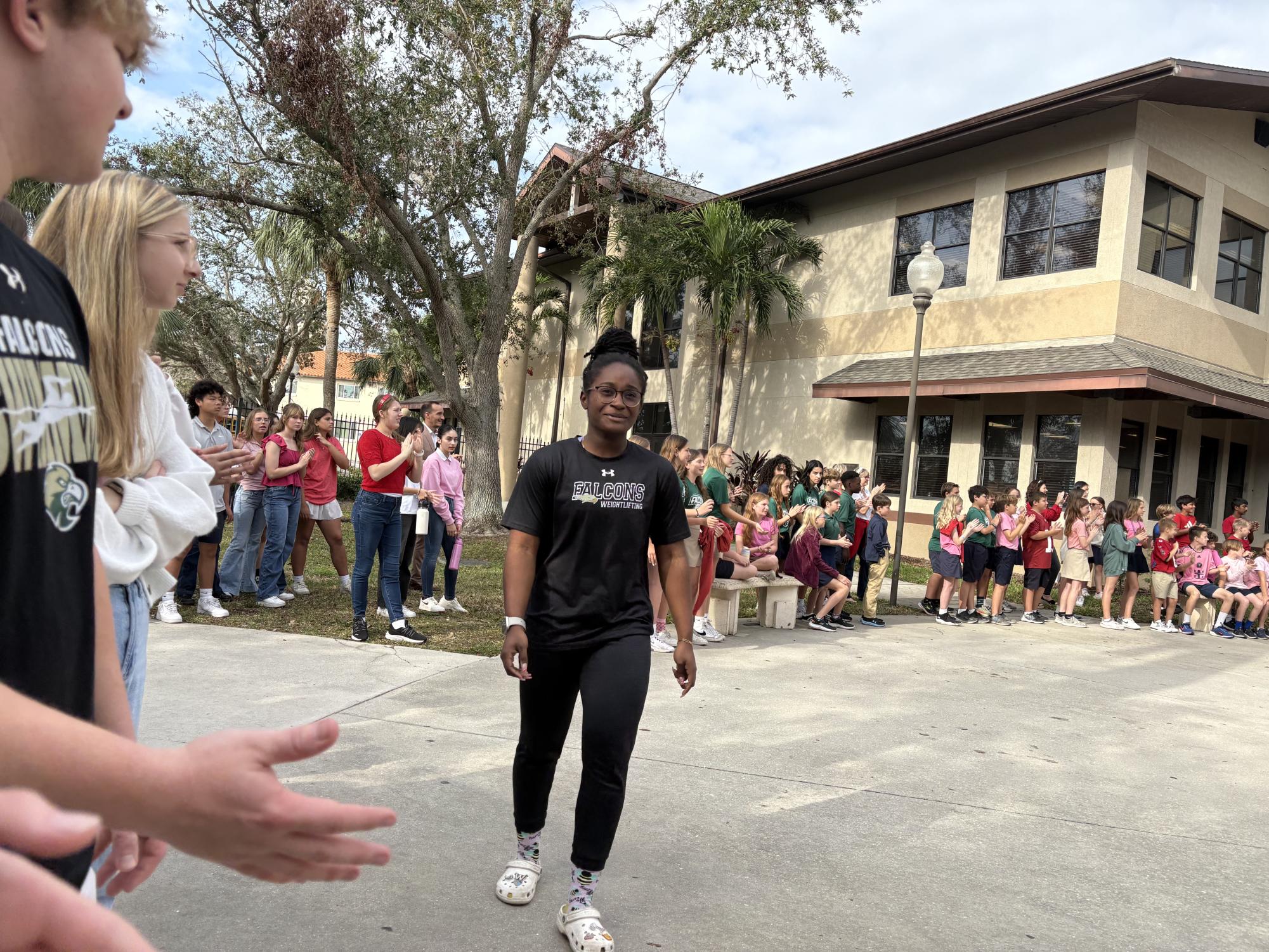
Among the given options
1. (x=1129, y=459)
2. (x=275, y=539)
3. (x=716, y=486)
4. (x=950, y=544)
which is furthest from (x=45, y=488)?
(x=1129, y=459)

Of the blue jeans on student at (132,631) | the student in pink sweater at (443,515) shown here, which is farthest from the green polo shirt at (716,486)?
the blue jeans on student at (132,631)

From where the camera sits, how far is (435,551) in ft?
28.8

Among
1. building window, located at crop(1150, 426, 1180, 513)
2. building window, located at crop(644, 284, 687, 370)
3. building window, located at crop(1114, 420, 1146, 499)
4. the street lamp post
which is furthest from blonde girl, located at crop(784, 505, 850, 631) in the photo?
building window, located at crop(644, 284, 687, 370)

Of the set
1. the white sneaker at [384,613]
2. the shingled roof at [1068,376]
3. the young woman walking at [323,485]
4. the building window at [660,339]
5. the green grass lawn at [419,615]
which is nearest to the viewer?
the green grass lawn at [419,615]

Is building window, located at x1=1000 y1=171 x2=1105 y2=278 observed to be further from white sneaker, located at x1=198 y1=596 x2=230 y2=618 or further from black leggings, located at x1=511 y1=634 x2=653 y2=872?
black leggings, located at x1=511 y1=634 x2=653 y2=872

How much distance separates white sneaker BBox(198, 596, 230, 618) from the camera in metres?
7.84

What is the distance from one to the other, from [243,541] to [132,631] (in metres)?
7.53

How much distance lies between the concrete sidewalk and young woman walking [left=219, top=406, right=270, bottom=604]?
163 centimetres

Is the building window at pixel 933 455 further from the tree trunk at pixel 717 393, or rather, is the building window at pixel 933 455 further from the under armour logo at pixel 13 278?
the under armour logo at pixel 13 278

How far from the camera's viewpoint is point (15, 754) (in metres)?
0.81

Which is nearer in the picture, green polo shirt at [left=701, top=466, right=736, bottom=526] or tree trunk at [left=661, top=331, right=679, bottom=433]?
green polo shirt at [left=701, top=466, right=736, bottom=526]

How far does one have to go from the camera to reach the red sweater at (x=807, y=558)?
33.3 ft

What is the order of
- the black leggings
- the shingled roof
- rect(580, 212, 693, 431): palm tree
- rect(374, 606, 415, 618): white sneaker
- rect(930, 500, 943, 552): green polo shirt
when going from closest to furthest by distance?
the black leggings < rect(374, 606, 415, 618): white sneaker < rect(930, 500, 943, 552): green polo shirt < the shingled roof < rect(580, 212, 693, 431): palm tree

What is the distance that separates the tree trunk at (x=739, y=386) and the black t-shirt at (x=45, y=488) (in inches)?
766
